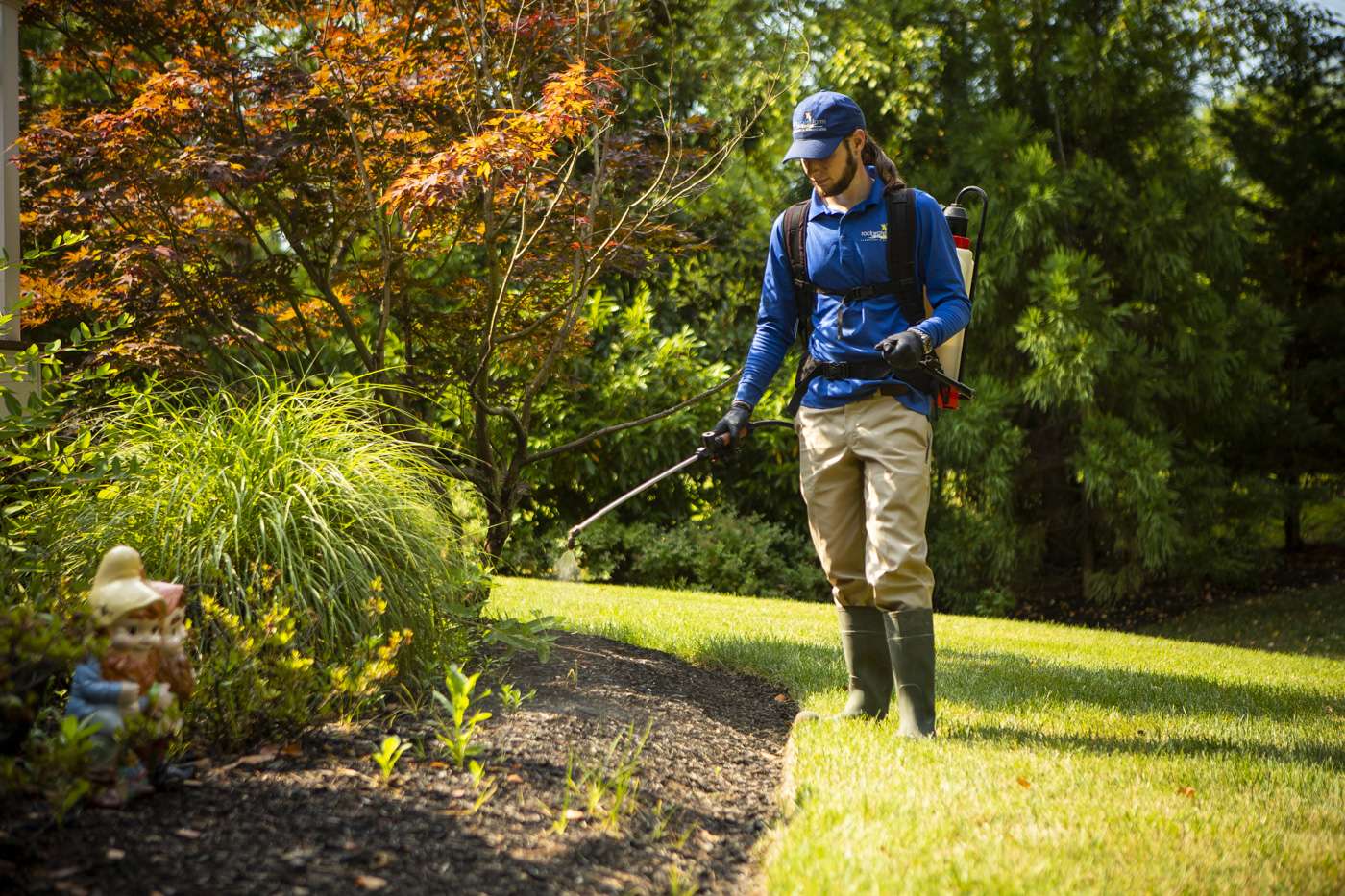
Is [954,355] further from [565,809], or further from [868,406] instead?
[565,809]

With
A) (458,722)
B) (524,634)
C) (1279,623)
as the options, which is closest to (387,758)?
(458,722)

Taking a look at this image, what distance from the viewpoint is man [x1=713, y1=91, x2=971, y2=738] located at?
12.1 ft

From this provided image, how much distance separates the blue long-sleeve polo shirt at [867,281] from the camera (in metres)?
3.72

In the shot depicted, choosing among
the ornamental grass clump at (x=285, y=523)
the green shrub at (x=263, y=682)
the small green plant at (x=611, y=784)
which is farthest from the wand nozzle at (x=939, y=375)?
the green shrub at (x=263, y=682)

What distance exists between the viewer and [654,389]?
10.7m

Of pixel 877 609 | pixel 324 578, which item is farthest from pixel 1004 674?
pixel 324 578

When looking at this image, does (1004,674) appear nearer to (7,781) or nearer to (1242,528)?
(7,781)

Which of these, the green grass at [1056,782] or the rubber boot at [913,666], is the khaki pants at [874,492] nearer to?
the rubber boot at [913,666]

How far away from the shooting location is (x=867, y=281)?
3.80 metres

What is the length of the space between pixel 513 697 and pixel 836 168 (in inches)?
78.7

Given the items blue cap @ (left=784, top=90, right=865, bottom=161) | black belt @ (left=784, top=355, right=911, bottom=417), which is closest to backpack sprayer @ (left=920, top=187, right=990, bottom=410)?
black belt @ (left=784, top=355, right=911, bottom=417)

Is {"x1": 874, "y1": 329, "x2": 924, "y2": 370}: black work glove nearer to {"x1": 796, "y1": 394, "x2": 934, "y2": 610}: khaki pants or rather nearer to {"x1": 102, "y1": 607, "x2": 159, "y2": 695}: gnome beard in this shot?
{"x1": 796, "y1": 394, "x2": 934, "y2": 610}: khaki pants

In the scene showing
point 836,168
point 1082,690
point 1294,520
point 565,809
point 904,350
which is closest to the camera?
point 565,809

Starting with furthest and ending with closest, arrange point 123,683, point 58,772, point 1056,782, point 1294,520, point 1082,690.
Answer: point 1294,520
point 1082,690
point 1056,782
point 123,683
point 58,772
